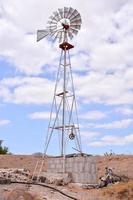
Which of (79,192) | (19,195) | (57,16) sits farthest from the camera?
(57,16)

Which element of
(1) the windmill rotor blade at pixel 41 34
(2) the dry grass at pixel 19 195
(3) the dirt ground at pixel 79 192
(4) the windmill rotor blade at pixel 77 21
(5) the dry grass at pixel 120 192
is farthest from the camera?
(1) the windmill rotor blade at pixel 41 34

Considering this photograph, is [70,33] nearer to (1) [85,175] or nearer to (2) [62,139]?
(2) [62,139]

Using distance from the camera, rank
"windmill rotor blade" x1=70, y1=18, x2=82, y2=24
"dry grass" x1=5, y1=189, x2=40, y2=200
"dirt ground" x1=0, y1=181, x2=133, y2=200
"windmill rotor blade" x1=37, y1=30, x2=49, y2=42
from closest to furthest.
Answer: "dry grass" x1=5, y1=189, x2=40, y2=200
"dirt ground" x1=0, y1=181, x2=133, y2=200
"windmill rotor blade" x1=70, y1=18, x2=82, y2=24
"windmill rotor blade" x1=37, y1=30, x2=49, y2=42

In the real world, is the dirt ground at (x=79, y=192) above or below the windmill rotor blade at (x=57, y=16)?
below

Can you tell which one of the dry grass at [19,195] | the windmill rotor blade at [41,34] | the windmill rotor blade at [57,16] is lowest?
the dry grass at [19,195]

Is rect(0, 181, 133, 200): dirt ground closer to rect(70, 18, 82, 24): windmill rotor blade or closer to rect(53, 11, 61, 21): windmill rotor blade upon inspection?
rect(70, 18, 82, 24): windmill rotor blade

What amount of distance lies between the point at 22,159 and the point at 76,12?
18368 millimetres

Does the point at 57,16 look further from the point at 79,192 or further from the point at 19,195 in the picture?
the point at 19,195

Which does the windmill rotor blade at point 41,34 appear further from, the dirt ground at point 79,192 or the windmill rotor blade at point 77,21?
the dirt ground at point 79,192

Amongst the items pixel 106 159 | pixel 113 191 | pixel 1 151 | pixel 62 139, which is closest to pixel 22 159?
pixel 106 159

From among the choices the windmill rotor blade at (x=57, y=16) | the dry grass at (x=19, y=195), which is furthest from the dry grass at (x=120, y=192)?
the windmill rotor blade at (x=57, y=16)

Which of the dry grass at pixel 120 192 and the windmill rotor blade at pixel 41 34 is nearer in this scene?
the dry grass at pixel 120 192

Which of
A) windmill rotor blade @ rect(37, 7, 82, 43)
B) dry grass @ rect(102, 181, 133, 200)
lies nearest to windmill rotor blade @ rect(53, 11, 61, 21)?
windmill rotor blade @ rect(37, 7, 82, 43)

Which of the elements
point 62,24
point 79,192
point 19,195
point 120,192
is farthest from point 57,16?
point 19,195
